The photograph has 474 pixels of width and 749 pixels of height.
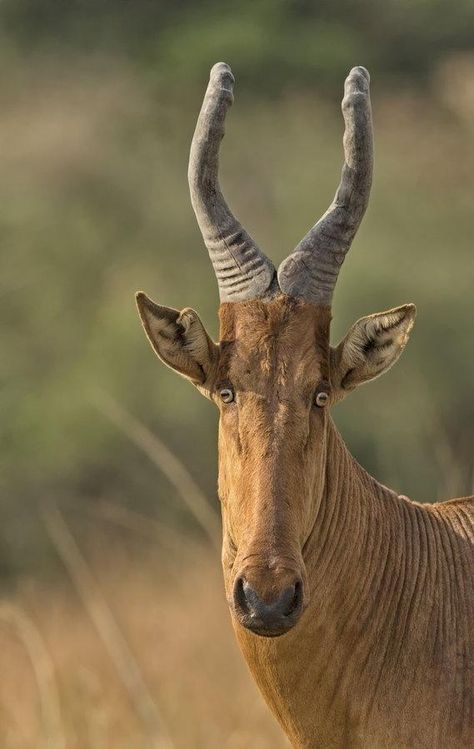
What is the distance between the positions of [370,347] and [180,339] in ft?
2.96

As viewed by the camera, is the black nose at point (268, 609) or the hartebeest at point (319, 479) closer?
the black nose at point (268, 609)

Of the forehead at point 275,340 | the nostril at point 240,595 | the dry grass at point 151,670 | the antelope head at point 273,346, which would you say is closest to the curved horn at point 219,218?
the antelope head at point 273,346

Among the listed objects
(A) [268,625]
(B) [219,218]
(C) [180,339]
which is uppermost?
(B) [219,218]

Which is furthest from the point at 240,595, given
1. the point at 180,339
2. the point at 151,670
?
the point at 151,670

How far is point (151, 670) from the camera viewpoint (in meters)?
16.1

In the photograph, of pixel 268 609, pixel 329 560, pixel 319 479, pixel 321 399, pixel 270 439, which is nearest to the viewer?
pixel 268 609

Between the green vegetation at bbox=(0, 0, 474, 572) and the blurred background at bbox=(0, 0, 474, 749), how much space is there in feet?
0.18

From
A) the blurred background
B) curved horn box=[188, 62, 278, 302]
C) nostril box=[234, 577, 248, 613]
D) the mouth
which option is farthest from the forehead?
the blurred background

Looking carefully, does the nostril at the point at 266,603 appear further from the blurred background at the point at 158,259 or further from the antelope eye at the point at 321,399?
the blurred background at the point at 158,259

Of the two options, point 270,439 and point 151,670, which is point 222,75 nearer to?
point 270,439

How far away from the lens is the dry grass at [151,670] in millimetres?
13078

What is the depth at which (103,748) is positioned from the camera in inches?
486

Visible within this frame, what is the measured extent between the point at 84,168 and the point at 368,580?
1077 inches

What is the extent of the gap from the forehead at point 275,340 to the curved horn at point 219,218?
0.11m
